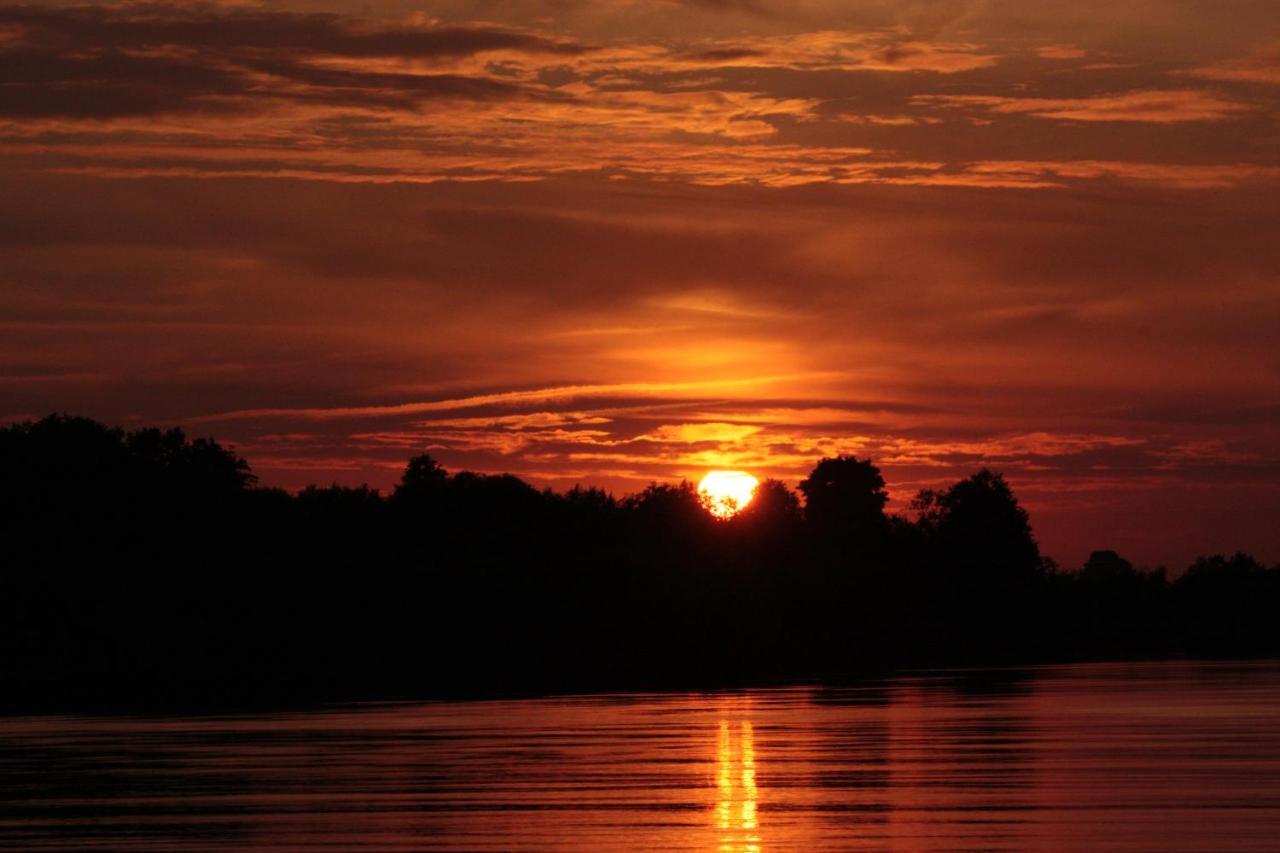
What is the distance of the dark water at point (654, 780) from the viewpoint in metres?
27.1

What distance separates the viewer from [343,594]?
378 ft

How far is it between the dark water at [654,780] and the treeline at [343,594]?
24.8 m

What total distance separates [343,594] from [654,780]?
8230 centimetres

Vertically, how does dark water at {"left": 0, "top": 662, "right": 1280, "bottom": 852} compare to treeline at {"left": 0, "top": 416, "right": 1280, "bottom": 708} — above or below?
below

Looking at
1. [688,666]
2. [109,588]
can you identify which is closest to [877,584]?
[688,666]

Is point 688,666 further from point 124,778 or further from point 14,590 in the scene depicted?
point 124,778

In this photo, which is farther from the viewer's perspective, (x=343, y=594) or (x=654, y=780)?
(x=343, y=594)

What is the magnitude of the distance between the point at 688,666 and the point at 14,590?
40453 mm

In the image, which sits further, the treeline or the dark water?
the treeline

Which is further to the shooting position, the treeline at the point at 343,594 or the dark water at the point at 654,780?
the treeline at the point at 343,594

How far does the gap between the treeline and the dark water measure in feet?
81.4

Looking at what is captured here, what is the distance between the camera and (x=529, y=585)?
124 meters

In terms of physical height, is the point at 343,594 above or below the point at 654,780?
above

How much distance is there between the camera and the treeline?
98312 mm
